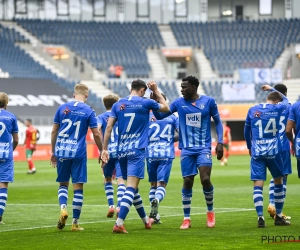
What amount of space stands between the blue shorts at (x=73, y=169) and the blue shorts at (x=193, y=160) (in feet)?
5.22

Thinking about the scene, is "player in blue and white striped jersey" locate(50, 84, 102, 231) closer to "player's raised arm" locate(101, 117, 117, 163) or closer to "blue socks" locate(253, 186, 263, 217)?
"player's raised arm" locate(101, 117, 117, 163)

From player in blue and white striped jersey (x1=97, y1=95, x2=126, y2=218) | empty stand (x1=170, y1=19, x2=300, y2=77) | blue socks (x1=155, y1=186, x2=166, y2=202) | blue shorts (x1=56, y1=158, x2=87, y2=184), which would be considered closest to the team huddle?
blue shorts (x1=56, y1=158, x2=87, y2=184)

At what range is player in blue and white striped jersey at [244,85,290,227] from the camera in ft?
42.8

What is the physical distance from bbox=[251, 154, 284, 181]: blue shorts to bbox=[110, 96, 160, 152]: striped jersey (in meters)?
2.02

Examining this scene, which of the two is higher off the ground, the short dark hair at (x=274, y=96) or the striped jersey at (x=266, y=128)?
the short dark hair at (x=274, y=96)

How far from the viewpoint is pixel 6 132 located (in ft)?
46.1

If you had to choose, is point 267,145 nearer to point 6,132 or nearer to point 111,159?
point 111,159

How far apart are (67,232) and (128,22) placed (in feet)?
176

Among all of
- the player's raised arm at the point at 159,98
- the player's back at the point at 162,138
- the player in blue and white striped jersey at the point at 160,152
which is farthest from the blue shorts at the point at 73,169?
the player's back at the point at 162,138

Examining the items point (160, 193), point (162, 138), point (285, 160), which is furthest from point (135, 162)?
point (285, 160)

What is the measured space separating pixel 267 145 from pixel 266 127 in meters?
0.30

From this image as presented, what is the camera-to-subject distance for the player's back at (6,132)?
1399 cm

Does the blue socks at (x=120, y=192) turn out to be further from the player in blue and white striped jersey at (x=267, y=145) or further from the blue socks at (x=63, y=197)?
the player in blue and white striped jersey at (x=267, y=145)

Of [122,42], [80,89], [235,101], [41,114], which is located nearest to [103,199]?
[80,89]
